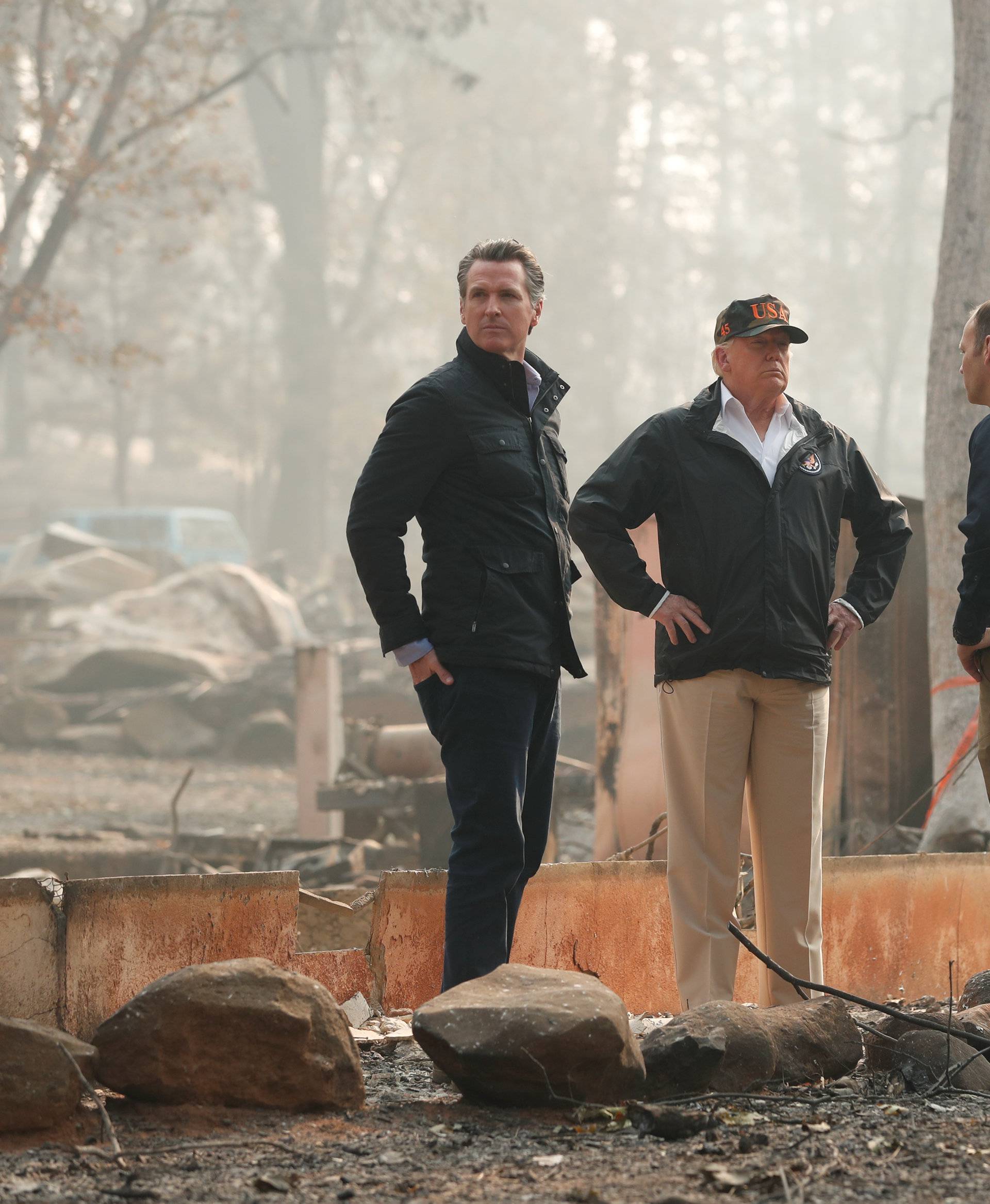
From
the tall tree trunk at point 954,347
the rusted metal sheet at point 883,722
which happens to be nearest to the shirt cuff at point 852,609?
the rusted metal sheet at point 883,722

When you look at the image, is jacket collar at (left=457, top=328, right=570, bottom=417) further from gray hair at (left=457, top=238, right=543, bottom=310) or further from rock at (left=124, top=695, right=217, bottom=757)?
rock at (left=124, top=695, right=217, bottom=757)

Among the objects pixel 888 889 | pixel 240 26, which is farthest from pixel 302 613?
pixel 888 889

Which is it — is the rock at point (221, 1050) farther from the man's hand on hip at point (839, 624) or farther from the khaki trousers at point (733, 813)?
the man's hand on hip at point (839, 624)

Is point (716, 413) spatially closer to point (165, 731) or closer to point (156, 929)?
point (156, 929)

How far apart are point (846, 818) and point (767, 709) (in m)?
3.76

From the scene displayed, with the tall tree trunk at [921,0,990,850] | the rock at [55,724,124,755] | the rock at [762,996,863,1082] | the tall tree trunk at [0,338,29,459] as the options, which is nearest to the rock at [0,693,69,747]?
the rock at [55,724,124,755]

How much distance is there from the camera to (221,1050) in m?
3.55

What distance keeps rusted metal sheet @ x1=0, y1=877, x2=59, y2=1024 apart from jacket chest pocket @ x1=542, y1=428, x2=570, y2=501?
6.12ft

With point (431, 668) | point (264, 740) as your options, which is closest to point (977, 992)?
point (431, 668)

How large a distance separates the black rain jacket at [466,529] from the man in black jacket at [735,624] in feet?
1.06

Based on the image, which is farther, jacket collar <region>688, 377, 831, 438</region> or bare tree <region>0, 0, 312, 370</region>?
bare tree <region>0, 0, 312, 370</region>

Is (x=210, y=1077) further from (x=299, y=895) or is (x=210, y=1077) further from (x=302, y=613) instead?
(x=302, y=613)

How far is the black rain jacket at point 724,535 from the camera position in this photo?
4188 millimetres

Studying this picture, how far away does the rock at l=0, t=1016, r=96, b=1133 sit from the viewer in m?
3.31
